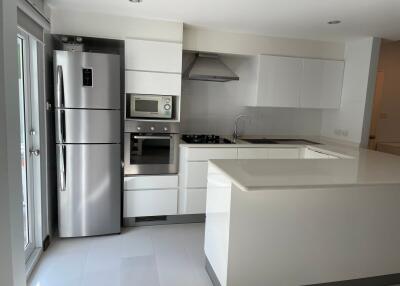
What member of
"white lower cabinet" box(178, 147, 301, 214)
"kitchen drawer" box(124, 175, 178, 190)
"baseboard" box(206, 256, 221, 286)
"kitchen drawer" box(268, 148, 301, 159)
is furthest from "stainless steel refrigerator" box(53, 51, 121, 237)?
"kitchen drawer" box(268, 148, 301, 159)

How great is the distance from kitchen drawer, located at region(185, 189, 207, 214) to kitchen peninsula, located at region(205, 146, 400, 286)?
3.39 ft

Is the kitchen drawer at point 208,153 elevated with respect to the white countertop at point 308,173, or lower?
lower

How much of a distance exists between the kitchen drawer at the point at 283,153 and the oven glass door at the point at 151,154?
1169mm

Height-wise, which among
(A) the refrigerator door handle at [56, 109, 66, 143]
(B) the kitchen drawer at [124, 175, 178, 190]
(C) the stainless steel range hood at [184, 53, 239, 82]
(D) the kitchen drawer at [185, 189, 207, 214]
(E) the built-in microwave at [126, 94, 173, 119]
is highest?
(C) the stainless steel range hood at [184, 53, 239, 82]

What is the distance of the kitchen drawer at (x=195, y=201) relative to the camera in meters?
3.37

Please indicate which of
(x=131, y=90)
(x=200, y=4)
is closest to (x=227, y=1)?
(x=200, y=4)

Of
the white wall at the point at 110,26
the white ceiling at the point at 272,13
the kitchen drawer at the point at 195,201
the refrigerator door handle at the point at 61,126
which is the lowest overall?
the kitchen drawer at the point at 195,201

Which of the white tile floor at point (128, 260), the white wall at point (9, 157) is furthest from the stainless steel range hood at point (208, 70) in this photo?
the white wall at point (9, 157)

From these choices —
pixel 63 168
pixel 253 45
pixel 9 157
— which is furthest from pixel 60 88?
pixel 253 45

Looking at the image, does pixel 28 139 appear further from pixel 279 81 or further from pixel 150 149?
pixel 279 81

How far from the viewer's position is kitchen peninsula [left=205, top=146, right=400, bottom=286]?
1.95m

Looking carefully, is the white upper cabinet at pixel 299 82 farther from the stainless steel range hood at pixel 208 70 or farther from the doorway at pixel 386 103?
the doorway at pixel 386 103

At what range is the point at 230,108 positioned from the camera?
4.02 metres

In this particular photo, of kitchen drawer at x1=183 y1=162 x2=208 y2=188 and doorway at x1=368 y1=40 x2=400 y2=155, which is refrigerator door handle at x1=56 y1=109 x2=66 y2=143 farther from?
doorway at x1=368 y1=40 x2=400 y2=155
